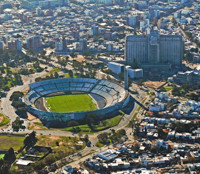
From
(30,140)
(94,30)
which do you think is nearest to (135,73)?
(30,140)


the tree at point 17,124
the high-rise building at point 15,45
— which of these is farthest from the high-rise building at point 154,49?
the tree at point 17,124

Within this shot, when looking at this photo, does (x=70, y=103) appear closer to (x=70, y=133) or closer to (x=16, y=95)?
(x=16, y=95)

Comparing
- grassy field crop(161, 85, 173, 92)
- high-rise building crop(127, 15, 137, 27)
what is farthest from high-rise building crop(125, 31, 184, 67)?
high-rise building crop(127, 15, 137, 27)

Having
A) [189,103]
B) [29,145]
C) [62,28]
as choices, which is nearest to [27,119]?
[29,145]

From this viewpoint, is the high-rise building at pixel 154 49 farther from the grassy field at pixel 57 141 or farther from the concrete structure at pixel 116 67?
the grassy field at pixel 57 141

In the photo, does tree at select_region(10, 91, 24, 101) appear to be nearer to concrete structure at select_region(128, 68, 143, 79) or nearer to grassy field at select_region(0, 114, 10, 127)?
grassy field at select_region(0, 114, 10, 127)

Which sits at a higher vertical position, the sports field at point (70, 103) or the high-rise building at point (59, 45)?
the high-rise building at point (59, 45)
